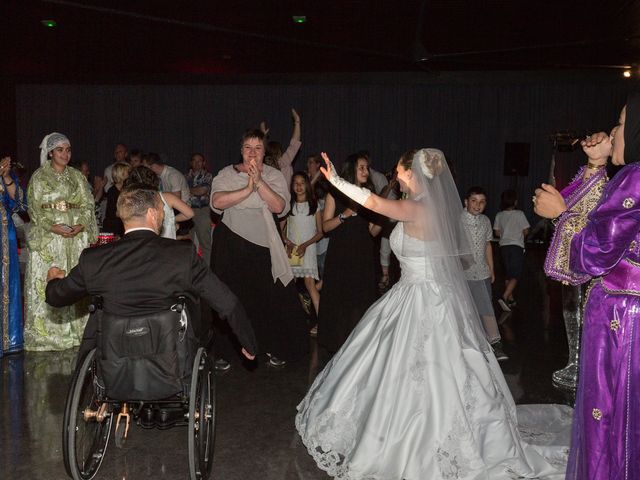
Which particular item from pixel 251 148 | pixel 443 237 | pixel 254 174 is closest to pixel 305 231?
pixel 251 148

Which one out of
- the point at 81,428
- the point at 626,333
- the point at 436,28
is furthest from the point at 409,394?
the point at 436,28

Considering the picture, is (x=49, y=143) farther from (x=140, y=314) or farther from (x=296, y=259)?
(x=140, y=314)

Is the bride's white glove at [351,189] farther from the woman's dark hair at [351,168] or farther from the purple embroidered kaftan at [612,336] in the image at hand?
the woman's dark hair at [351,168]

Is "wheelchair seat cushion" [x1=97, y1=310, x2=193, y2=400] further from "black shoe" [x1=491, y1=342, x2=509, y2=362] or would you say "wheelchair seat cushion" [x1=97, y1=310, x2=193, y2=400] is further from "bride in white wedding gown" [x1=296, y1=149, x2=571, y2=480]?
"black shoe" [x1=491, y1=342, x2=509, y2=362]

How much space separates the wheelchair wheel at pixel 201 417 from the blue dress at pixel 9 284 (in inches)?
112

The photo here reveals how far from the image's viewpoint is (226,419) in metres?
4.18

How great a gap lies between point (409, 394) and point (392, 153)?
1307cm

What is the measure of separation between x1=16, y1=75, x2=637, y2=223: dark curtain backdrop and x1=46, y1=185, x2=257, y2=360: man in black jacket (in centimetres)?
1292

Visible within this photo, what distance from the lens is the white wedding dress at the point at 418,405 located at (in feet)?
10.5

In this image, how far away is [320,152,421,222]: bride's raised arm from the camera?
3516 millimetres

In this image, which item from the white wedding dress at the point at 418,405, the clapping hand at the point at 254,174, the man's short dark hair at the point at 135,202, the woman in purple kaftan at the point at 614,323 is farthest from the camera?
the clapping hand at the point at 254,174

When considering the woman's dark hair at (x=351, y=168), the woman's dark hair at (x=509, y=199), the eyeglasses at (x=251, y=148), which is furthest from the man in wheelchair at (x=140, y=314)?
the woman's dark hair at (x=509, y=199)

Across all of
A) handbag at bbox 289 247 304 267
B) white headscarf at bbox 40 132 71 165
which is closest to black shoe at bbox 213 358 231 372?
handbag at bbox 289 247 304 267

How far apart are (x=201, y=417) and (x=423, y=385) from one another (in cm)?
107
